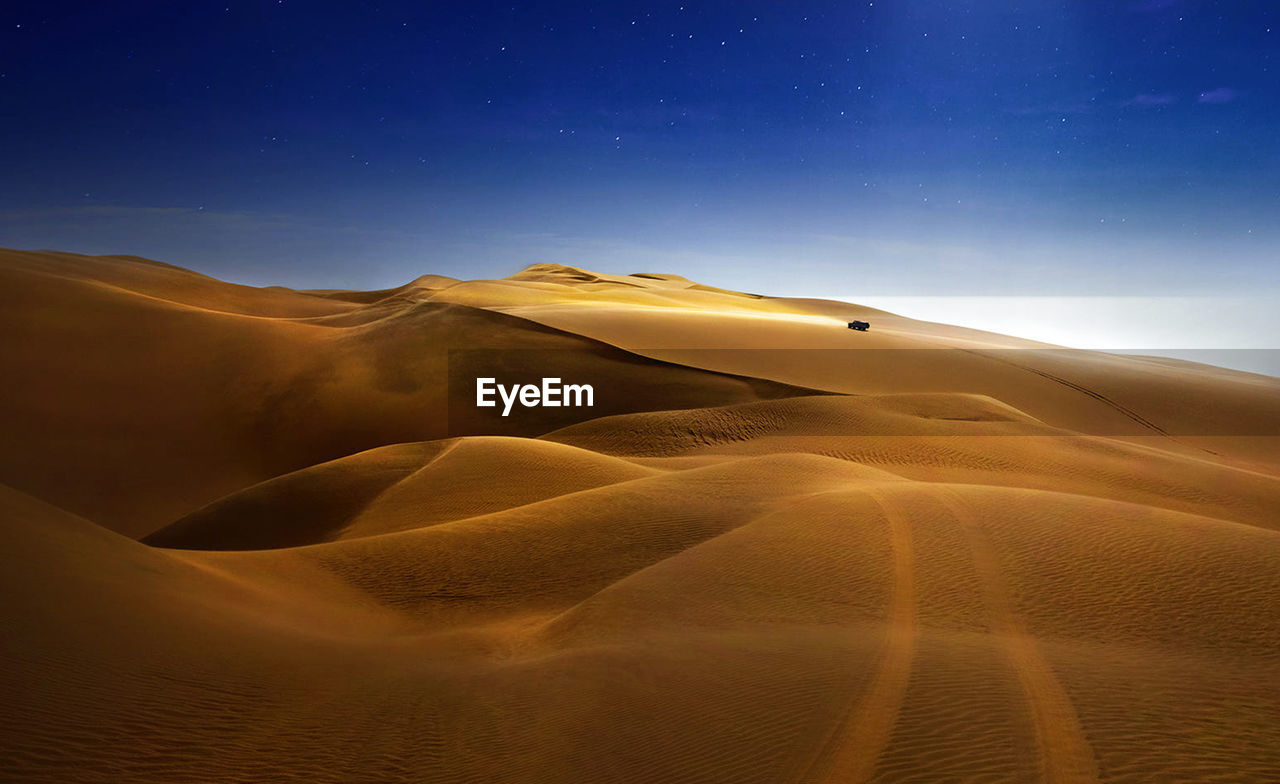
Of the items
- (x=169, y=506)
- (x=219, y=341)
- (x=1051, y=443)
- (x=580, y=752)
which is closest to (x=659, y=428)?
(x=1051, y=443)

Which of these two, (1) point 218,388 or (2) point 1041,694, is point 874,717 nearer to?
(2) point 1041,694

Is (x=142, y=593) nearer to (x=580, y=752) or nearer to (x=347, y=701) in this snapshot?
(x=347, y=701)

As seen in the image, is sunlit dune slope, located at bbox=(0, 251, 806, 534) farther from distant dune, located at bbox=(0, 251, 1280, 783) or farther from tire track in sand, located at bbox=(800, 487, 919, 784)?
tire track in sand, located at bbox=(800, 487, 919, 784)

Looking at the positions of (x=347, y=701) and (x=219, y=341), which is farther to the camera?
(x=219, y=341)

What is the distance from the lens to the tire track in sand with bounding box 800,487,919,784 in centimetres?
536

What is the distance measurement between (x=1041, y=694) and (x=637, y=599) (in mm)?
5378

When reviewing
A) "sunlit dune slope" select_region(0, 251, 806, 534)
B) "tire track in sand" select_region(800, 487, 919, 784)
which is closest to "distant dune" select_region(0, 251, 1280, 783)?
"tire track in sand" select_region(800, 487, 919, 784)

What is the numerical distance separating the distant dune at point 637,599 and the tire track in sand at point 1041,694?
4 cm

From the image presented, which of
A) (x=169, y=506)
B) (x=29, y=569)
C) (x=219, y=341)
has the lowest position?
(x=169, y=506)

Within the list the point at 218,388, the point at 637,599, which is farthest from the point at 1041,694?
the point at 218,388

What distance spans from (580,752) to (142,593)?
5327 mm

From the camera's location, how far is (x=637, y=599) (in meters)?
10.3

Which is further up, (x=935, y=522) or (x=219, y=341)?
(x=219, y=341)

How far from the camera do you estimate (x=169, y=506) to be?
77.7 ft
